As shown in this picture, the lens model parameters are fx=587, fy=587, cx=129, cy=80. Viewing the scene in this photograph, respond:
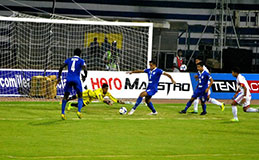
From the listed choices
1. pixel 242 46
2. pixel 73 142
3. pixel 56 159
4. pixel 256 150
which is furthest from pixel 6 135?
pixel 242 46

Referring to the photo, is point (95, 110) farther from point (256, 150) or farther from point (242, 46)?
point (242, 46)

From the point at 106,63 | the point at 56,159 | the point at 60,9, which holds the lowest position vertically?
the point at 56,159

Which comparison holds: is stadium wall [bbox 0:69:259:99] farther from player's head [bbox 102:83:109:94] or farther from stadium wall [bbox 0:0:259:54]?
stadium wall [bbox 0:0:259:54]

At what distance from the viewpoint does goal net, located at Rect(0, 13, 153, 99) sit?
26859mm

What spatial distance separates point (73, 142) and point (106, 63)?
49.8ft

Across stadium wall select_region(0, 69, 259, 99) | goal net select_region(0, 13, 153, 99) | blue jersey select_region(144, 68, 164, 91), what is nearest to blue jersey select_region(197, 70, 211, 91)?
blue jersey select_region(144, 68, 164, 91)

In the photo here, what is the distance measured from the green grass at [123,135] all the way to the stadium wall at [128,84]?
3.83 meters

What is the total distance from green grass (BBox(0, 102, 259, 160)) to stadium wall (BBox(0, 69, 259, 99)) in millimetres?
3835

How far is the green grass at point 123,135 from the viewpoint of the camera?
13164 mm

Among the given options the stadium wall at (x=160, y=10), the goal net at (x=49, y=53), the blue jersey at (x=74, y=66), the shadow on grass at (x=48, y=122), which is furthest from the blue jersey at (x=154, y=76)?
the stadium wall at (x=160, y=10)

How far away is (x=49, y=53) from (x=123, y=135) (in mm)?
14298

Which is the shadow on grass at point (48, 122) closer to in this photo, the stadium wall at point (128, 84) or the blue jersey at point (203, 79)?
the blue jersey at point (203, 79)

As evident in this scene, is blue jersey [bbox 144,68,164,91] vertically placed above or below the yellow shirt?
above

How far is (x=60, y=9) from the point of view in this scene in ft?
123
